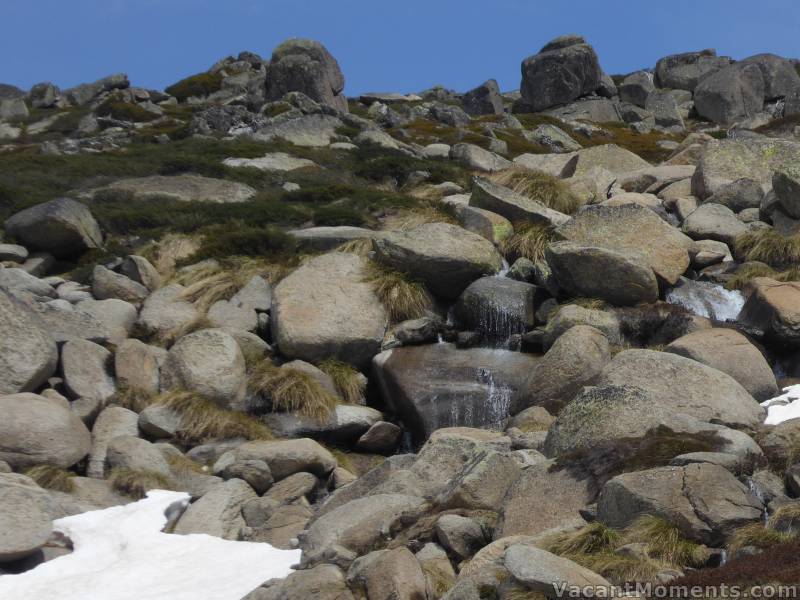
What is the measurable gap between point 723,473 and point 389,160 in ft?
71.7

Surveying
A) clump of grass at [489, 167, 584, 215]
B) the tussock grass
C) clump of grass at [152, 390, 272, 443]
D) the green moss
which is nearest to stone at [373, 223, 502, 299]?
the tussock grass

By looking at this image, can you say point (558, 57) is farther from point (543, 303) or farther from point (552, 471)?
point (552, 471)

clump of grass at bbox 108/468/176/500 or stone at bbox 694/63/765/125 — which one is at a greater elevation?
stone at bbox 694/63/765/125

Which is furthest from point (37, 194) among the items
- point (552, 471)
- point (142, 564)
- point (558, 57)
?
point (558, 57)

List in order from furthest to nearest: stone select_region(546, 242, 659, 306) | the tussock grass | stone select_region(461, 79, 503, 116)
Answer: stone select_region(461, 79, 503, 116) → the tussock grass → stone select_region(546, 242, 659, 306)

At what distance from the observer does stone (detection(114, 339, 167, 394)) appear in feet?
47.6

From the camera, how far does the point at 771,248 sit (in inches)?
743

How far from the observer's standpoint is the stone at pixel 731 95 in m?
62.1

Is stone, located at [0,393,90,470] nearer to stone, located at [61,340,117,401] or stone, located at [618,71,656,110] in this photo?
stone, located at [61,340,117,401]

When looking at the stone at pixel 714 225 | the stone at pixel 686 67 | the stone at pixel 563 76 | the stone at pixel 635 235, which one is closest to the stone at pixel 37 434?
the stone at pixel 635 235

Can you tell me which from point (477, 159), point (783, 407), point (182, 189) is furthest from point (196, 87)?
point (783, 407)

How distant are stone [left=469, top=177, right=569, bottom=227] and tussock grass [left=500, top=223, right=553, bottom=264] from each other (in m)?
0.31

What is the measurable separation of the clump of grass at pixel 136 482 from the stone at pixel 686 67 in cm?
6977

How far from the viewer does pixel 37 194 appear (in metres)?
24.6
